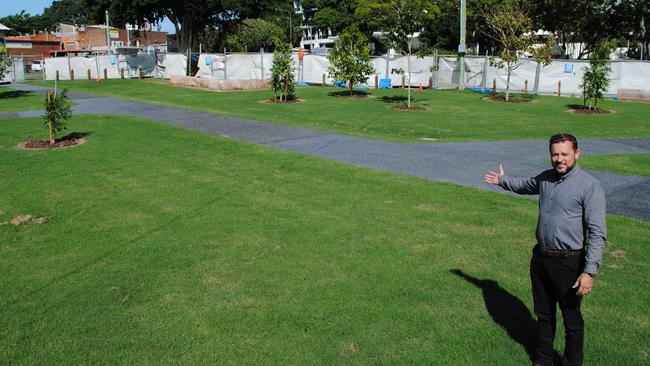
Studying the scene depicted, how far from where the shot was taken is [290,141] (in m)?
14.8

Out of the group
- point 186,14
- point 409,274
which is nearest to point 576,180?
point 409,274

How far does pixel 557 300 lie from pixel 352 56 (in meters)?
24.0

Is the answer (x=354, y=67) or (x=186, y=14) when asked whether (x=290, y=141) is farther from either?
(x=186, y=14)

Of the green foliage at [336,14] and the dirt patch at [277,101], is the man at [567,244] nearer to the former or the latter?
the dirt patch at [277,101]

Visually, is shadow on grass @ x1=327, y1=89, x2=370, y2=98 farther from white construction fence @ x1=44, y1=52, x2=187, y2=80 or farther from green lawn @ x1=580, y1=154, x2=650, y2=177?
white construction fence @ x1=44, y1=52, x2=187, y2=80

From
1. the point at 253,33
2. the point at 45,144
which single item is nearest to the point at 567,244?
the point at 45,144

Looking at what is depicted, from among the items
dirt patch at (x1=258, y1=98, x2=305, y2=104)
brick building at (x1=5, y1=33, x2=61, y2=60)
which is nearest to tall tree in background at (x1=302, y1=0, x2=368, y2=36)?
brick building at (x1=5, y1=33, x2=61, y2=60)

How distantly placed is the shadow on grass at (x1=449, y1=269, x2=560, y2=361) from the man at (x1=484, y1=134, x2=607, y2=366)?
417mm

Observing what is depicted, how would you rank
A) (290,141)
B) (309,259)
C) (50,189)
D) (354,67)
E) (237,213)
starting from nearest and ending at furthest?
(309,259), (237,213), (50,189), (290,141), (354,67)

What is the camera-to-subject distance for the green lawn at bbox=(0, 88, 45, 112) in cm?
2316

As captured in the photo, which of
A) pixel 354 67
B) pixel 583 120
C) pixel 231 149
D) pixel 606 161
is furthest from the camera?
pixel 354 67

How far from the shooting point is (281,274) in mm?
6246

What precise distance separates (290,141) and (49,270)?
29.3ft

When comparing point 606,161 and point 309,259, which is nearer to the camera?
point 309,259
